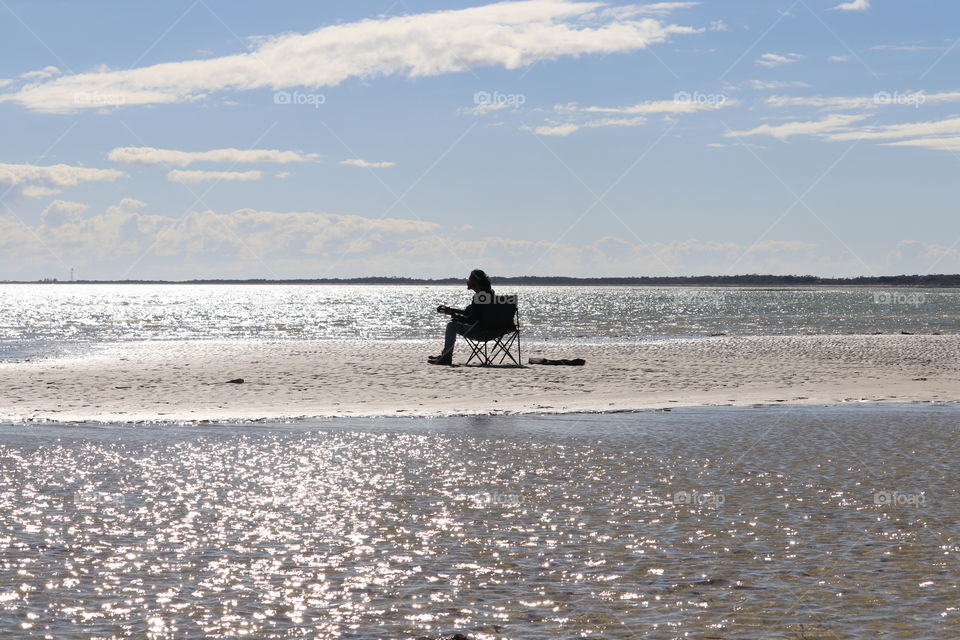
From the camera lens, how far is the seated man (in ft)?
81.7

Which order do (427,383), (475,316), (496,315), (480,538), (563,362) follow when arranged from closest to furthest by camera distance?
1. (480,538)
2. (427,383)
3. (496,315)
4. (475,316)
5. (563,362)

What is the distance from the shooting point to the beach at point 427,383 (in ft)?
55.6

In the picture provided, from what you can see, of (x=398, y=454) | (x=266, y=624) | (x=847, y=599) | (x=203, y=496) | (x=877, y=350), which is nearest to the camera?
(x=266, y=624)

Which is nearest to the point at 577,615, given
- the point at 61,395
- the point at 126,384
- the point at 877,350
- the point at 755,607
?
the point at 755,607

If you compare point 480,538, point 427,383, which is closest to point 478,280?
point 427,383

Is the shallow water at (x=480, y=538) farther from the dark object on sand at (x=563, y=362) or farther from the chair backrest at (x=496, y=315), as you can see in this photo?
the dark object on sand at (x=563, y=362)

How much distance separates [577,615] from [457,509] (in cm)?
286

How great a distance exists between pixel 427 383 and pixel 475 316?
4.28 meters

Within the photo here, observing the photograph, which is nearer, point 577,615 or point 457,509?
point 577,615

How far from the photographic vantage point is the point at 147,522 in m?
7.85

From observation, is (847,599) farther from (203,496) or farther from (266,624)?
(203,496)

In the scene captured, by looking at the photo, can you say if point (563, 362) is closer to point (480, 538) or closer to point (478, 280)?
point (478, 280)

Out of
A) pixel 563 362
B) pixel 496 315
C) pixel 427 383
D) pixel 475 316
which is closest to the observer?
pixel 427 383

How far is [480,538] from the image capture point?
7.34 meters
